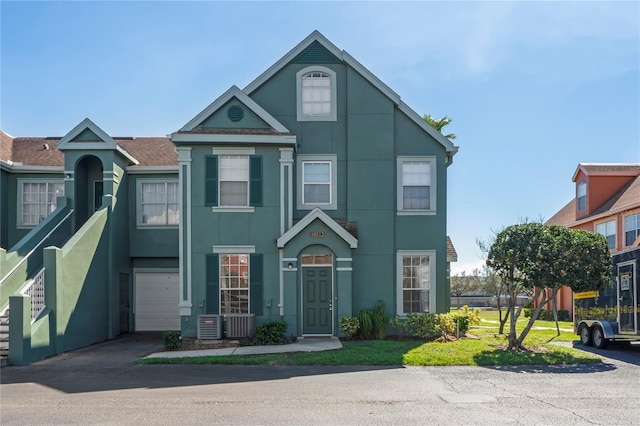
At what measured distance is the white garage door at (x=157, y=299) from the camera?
21.8 meters

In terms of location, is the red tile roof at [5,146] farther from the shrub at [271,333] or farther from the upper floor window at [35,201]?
the shrub at [271,333]

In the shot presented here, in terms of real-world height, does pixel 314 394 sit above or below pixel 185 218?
below

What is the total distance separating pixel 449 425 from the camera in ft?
26.8

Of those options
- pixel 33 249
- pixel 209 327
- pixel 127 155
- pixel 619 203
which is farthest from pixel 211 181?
pixel 619 203

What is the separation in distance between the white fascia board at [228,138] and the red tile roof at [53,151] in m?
3.95

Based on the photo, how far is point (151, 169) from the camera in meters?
21.2

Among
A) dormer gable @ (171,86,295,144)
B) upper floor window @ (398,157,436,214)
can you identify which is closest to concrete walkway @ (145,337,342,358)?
upper floor window @ (398,157,436,214)

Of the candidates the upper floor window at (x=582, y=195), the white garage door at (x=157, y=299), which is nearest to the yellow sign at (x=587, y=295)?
the upper floor window at (x=582, y=195)

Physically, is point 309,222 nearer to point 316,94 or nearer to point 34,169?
point 316,94

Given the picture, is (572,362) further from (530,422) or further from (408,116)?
(408,116)

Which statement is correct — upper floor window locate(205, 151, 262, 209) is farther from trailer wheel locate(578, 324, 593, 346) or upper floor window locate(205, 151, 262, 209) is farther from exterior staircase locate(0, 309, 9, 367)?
trailer wheel locate(578, 324, 593, 346)

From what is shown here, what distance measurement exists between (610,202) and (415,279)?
15.7 meters

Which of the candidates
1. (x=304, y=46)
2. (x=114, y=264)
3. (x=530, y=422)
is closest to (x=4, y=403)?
(x=530, y=422)

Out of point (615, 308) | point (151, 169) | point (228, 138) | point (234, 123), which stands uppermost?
point (234, 123)
